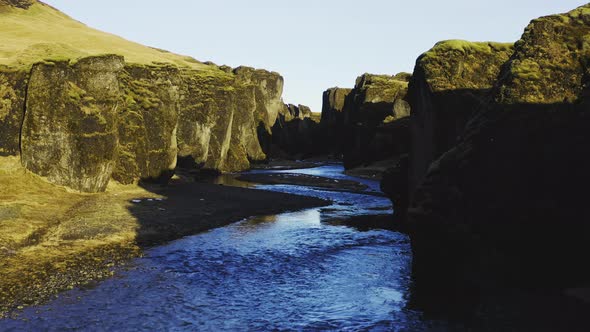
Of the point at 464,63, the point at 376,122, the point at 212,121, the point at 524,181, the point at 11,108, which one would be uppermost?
the point at 376,122

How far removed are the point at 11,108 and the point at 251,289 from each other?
2966 cm

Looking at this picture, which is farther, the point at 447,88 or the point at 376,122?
the point at 376,122

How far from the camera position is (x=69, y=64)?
41.0 m

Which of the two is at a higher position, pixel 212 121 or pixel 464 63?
pixel 464 63

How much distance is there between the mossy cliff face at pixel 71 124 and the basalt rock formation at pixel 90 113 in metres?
0.07

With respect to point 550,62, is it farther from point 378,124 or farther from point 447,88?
point 378,124

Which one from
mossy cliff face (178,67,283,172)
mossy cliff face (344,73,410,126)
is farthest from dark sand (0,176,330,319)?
mossy cliff face (344,73,410,126)

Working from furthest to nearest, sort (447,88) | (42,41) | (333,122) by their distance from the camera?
(333,122), (42,41), (447,88)

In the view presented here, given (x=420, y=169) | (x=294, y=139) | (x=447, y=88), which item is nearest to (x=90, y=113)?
(x=420, y=169)

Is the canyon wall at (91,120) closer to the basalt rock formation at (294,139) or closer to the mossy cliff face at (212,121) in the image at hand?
the mossy cliff face at (212,121)

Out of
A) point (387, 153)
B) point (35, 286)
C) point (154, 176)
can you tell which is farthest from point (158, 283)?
point (387, 153)

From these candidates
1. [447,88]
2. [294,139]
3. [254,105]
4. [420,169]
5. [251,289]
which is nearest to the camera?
[251,289]

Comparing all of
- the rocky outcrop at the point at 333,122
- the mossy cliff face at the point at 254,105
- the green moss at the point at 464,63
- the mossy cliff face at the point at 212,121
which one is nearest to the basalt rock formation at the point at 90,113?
the mossy cliff face at the point at 212,121

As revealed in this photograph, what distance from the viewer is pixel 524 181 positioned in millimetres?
18719
